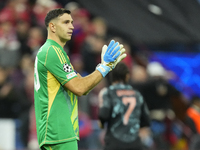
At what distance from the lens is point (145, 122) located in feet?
19.5

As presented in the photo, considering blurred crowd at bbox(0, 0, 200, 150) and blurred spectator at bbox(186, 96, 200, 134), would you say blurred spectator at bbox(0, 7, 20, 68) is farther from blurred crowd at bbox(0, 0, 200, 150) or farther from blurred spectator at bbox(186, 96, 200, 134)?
blurred spectator at bbox(186, 96, 200, 134)

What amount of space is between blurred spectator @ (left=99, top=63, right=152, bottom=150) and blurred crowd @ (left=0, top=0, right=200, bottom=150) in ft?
10.2

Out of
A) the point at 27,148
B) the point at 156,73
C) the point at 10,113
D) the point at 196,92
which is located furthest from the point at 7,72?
the point at 196,92

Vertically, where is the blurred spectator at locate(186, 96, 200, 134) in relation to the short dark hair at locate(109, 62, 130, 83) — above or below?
below

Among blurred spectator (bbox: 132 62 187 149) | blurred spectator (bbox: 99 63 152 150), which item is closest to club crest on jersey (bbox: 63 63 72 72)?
blurred spectator (bbox: 99 63 152 150)

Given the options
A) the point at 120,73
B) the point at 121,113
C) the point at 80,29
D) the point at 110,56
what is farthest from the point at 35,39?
the point at 110,56

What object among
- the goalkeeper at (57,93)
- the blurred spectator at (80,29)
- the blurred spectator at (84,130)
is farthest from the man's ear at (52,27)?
the blurred spectator at (80,29)

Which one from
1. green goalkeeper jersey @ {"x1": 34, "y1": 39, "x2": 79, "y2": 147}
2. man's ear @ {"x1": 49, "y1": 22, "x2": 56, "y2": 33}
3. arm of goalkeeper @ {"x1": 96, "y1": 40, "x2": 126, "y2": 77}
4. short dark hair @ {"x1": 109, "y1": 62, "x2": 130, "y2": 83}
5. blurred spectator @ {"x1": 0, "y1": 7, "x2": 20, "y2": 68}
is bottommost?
green goalkeeper jersey @ {"x1": 34, "y1": 39, "x2": 79, "y2": 147}

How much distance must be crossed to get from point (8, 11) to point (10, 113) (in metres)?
3.19

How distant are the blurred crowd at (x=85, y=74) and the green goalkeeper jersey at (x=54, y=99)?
4890 mm

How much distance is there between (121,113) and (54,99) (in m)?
1.99

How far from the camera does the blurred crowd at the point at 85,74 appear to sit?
8.94 meters

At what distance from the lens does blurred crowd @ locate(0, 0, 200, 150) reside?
894 cm

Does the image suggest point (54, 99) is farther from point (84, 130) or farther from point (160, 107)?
point (160, 107)
